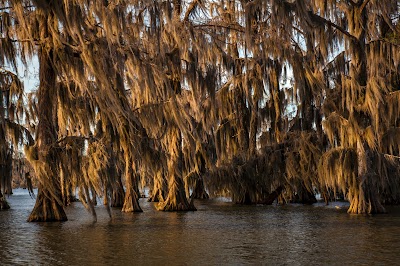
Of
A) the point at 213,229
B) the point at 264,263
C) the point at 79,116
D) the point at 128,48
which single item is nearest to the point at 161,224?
the point at 213,229

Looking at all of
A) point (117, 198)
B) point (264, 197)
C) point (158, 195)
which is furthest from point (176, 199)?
point (158, 195)

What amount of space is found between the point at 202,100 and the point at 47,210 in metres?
7.66

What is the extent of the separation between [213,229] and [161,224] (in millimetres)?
2159

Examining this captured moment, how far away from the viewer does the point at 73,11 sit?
15664mm

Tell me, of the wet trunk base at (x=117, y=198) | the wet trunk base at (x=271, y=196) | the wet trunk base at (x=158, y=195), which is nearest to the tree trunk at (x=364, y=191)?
the wet trunk base at (x=158, y=195)

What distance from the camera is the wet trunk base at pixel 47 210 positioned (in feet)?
60.6

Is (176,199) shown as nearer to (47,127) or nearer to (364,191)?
(364,191)

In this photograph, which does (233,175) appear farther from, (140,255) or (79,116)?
(140,255)

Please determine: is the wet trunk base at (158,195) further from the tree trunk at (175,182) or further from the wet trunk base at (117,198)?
the wet trunk base at (117,198)

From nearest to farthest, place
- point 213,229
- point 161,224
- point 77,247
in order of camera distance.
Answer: point 77,247 < point 213,229 < point 161,224

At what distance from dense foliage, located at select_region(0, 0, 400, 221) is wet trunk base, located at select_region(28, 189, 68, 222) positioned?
1.6 inches

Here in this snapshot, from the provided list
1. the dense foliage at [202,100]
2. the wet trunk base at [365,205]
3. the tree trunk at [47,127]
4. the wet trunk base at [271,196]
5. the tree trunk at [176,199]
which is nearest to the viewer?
the dense foliage at [202,100]

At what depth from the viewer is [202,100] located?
941 inches

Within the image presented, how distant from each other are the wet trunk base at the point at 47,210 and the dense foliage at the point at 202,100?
0.13 feet
